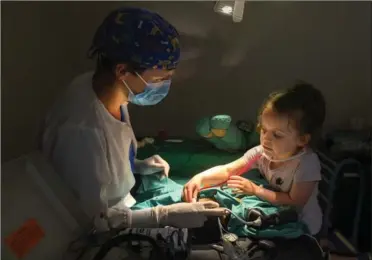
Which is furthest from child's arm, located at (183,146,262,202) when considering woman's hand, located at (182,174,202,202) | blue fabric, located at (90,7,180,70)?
blue fabric, located at (90,7,180,70)

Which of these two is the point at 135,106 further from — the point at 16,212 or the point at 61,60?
the point at 16,212

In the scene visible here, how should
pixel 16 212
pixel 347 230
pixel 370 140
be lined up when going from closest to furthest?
pixel 16 212 → pixel 347 230 → pixel 370 140

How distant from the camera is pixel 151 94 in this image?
1173mm

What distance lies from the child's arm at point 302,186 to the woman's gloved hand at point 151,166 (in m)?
0.25

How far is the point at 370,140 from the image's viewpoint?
4.61 feet

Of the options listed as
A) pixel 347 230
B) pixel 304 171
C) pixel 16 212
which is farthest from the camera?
pixel 347 230

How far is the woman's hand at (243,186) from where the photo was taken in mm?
1202

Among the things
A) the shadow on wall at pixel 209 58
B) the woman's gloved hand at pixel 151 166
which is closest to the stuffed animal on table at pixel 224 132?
the shadow on wall at pixel 209 58

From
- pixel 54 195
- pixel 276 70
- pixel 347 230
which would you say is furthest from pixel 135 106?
pixel 347 230

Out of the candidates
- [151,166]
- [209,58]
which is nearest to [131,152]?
[151,166]

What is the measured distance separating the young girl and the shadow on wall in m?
0.15

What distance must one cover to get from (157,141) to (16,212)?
41cm

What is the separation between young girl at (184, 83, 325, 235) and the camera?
1137 millimetres

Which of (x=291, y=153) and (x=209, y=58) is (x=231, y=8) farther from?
(x=291, y=153)
